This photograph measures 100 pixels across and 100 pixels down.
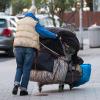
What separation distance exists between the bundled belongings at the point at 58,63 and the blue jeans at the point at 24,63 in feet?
0.71

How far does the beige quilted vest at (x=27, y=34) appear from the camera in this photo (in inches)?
455

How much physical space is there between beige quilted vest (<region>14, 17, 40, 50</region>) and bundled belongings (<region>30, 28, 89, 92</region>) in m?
0.32

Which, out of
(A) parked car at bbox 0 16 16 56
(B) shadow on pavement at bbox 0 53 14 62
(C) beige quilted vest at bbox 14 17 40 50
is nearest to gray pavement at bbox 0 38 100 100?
(C) beige quilted vest at bbox 14 17 40 50

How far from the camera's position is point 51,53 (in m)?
11.8

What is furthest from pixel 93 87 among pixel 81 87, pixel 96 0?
pixel 96 0

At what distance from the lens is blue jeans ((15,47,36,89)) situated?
11.5m

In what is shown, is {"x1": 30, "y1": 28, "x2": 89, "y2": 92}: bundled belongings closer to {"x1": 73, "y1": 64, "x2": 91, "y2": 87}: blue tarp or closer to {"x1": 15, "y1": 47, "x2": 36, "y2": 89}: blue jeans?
{"x1": 73, "y1": 64, "x2": 91, "y2": 87}: blue tarp

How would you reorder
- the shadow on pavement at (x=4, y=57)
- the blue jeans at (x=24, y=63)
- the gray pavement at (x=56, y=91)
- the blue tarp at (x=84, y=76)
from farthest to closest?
the shadow on pavement at (x=4, y=57), the blue tarp at (x=84, y=76), the blue jeans at (x=24, y=63), the gray pavement at (x=56, y=91)

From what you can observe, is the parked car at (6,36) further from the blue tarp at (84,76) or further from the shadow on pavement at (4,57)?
the blue tarp at (84,76)

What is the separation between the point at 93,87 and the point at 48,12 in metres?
14.9

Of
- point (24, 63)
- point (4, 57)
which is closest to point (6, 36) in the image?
point (4, 57)

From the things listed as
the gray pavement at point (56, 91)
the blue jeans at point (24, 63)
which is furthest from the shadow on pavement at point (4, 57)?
the blue jeans at point (24, 63)

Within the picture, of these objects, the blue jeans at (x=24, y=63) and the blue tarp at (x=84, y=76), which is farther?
the blue tarp at (x=84, y=76)

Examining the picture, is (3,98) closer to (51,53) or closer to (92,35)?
(51,53)
